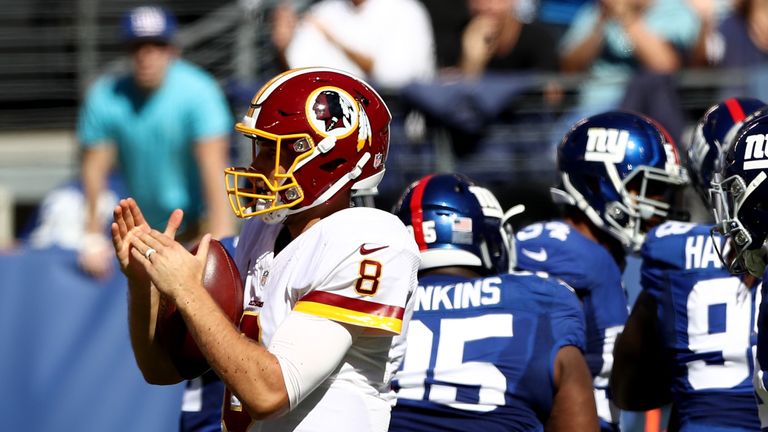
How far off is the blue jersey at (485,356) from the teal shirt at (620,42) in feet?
12.9

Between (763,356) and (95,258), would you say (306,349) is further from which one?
(95,258)

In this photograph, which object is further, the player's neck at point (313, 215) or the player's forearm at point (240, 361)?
the player's neck at point (313, 215)

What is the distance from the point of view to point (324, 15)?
831cm

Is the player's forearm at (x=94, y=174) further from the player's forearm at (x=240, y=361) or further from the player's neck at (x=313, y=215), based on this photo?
the player's forearm at (x=240, y=361)

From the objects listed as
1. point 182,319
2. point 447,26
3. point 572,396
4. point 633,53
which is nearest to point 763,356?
point 572,396

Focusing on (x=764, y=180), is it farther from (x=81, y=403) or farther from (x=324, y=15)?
(x=324, y=15)

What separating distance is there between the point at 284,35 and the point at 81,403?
8.83 feet

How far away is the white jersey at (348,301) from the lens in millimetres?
3113

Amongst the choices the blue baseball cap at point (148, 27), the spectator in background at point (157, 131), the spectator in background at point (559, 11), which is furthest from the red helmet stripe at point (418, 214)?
the spectator in background at point (559, 11)

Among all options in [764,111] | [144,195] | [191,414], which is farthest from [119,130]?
[764,111]

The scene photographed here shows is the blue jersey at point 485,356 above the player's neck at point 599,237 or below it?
below

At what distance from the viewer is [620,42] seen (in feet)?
26.6

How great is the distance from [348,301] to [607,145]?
78.2 inches

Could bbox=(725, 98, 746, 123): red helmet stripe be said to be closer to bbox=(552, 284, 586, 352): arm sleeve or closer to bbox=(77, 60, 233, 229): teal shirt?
bbox=(552, 284, 586, 352): arm sleeve
